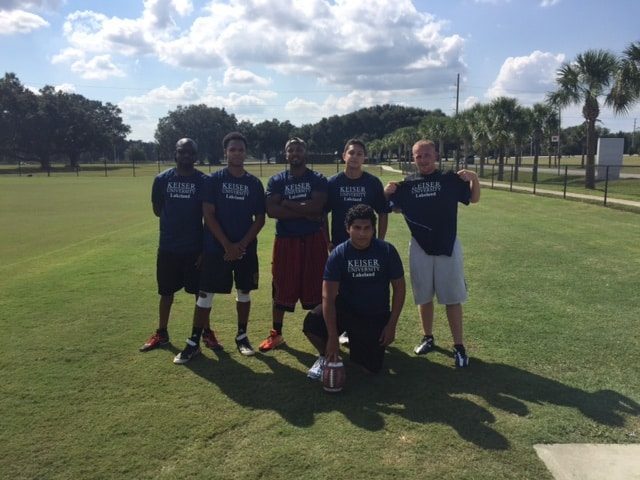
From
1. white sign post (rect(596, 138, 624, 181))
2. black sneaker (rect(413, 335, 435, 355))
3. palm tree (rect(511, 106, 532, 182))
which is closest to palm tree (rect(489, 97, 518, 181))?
palm tree (rect(511, 106, 532, 182))

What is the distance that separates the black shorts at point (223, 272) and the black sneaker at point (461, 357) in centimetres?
198

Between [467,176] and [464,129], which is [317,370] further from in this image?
[464,129]

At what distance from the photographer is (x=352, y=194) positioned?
4.84 meters

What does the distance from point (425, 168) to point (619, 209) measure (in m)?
15.3

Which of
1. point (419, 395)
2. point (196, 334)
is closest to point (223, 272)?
point (196, 334)

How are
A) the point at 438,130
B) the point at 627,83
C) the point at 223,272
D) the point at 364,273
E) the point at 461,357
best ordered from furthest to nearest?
the point at 438,130 → the point at 627,83 → the point at 223,272 → the point at 461,357 → the point at 364,273

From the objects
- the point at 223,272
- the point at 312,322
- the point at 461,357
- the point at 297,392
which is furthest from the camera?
the point at 223,272

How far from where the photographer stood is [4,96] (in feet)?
262

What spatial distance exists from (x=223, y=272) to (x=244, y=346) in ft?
2.39

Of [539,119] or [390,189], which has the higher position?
[539,119]

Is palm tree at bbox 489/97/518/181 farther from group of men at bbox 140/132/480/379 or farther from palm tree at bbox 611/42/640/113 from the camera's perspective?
group of men at bbox 140/132/480/379

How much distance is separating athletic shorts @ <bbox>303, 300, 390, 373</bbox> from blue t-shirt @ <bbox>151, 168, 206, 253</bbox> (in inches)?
57.7

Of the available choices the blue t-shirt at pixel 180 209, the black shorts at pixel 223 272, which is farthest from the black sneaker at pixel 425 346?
the blue t-shirt at pixel 180 209

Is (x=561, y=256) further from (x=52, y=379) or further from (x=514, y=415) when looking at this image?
(x=52, y=379)
